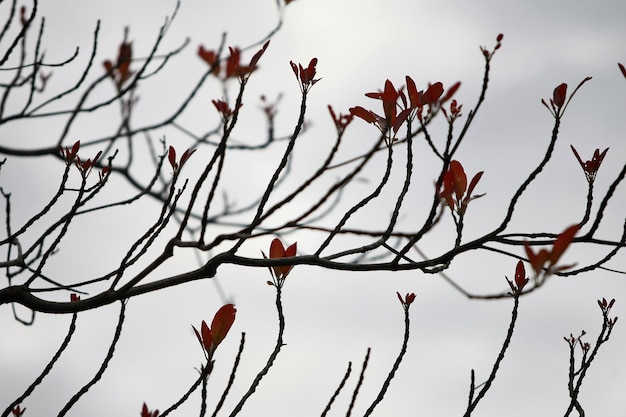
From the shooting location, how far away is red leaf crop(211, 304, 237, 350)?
172 centimetres

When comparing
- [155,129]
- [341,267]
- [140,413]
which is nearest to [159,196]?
[155,129]

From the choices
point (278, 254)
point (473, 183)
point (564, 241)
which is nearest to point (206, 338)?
point (278, 254)

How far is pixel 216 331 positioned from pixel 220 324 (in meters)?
0.02

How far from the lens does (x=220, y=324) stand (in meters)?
1.73

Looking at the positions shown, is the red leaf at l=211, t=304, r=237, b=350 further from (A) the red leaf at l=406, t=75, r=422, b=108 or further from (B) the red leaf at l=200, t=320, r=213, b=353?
(A) the red leaf at l=406, t=75, r=422, b=108

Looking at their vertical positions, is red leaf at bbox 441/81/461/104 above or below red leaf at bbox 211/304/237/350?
above

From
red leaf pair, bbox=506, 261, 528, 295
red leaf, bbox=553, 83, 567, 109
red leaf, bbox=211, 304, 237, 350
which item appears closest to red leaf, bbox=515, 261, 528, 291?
red leaf pair, bbox=506, 261, 528, 295

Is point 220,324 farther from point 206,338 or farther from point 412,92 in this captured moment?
point 412,92

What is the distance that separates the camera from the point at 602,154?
5.98 ft

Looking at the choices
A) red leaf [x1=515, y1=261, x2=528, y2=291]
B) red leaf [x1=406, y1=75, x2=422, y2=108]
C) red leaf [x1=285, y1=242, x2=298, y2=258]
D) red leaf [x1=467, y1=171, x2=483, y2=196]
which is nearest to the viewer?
red leaf [x1=406, y1=75, x2=422, y2=108]

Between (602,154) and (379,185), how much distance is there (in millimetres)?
758

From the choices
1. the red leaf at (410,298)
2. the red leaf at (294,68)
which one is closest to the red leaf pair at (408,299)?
the red leaf at (410,298)

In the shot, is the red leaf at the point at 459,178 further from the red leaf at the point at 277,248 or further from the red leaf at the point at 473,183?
the red leaf at the point at 277,248

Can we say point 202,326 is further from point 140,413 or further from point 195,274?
point 140,413
